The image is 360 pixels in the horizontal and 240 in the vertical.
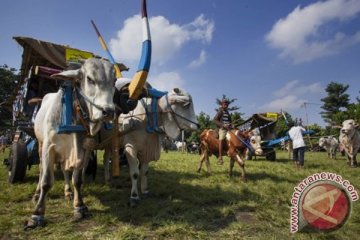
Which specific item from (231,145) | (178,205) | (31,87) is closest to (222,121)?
(231,145)

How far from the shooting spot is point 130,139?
19.6 feet

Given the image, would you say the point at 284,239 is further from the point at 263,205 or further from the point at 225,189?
the point at 225,189

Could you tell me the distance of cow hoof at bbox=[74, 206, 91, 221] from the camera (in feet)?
15.3

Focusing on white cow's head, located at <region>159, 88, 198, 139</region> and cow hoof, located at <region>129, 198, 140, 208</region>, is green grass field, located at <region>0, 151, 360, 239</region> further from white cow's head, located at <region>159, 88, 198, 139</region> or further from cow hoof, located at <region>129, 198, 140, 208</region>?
white cow's head, located at <region>159, 88, 198, 139</region>

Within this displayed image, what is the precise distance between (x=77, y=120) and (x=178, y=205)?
2.33m

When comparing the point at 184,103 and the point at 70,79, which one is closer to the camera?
the point at 70,79

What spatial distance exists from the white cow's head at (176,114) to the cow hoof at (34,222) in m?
2.76

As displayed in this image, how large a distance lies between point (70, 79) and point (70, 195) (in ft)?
8.40

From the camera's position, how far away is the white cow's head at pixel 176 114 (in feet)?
20.4

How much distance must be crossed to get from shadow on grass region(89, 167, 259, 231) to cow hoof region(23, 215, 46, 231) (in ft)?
3.02

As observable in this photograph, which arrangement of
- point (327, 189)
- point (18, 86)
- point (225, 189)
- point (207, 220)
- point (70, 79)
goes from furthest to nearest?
point (18, 86)
point (225, 189)
point (207, 220)
point (70, 79)
point (327, 189)

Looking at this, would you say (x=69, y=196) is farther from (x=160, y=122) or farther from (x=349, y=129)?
(x=349, y=129)

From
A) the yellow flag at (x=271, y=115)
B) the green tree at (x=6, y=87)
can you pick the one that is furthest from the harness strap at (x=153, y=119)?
the green tree at (x=6, y=87)

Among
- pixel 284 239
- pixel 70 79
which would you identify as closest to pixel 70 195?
pixel 70 79
